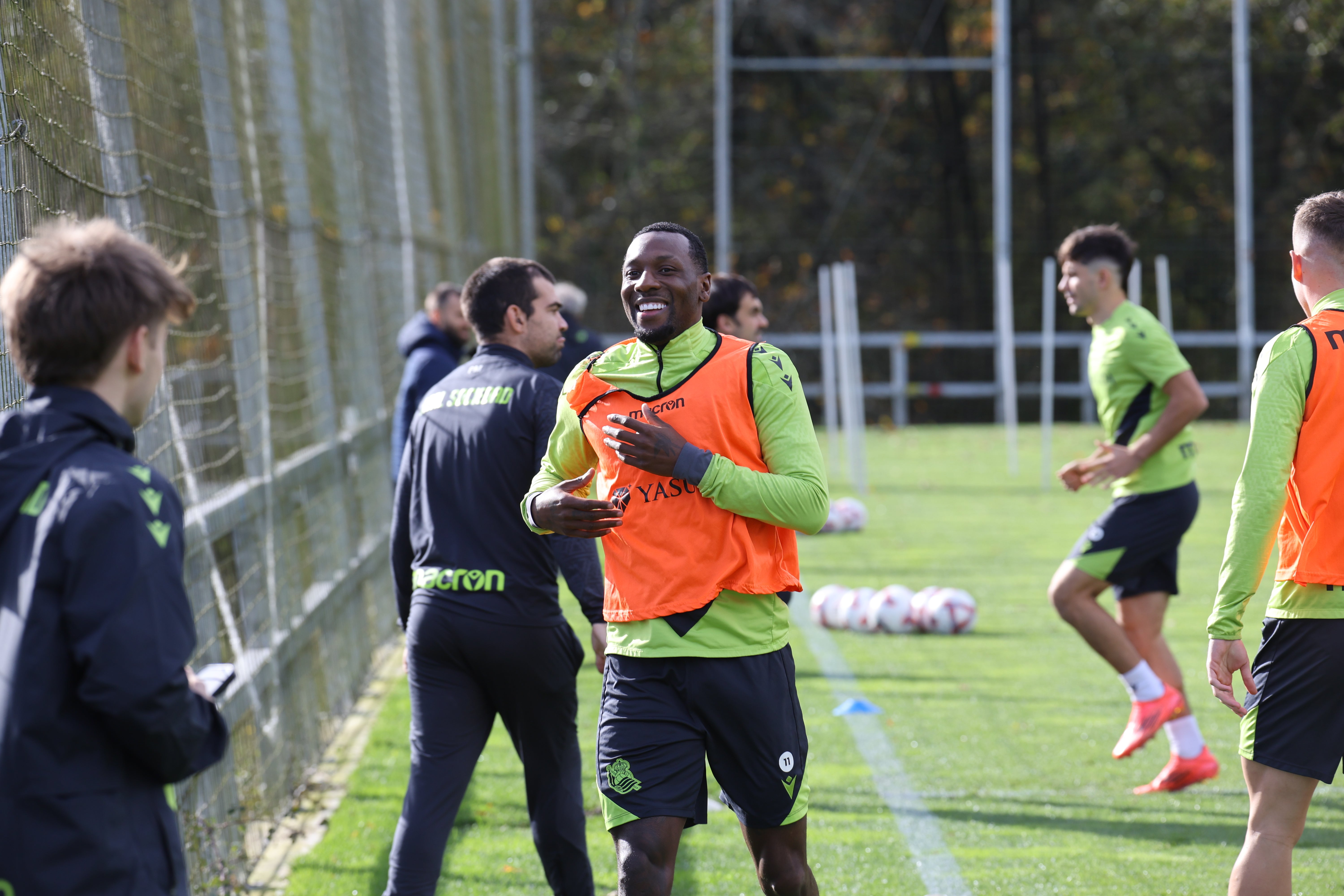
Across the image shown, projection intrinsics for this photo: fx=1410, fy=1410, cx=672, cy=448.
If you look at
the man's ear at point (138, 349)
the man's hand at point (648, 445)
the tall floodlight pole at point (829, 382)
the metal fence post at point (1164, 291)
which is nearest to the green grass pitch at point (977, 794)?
the man's hand at point (648, 445)

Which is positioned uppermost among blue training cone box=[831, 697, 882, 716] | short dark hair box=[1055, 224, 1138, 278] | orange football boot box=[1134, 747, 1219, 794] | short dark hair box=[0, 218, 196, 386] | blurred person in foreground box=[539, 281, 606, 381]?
short dark hair box=[0, 218, 196, 386]

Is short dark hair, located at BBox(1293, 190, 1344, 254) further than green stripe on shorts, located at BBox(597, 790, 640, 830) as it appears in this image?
Yes

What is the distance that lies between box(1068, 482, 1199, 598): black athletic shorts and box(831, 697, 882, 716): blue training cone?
4.98 feet

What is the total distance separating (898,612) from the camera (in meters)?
9.26

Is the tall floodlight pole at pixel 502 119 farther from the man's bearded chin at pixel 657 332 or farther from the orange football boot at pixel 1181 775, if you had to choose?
the man's bearded chin at pixel 657 332

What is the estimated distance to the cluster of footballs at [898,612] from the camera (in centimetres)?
923

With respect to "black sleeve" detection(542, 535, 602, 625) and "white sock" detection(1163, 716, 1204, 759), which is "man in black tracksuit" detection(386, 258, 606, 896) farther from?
"white sock" detection(1163, 716, 1204, 759)

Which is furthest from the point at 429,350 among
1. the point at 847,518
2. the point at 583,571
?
the point at 847,518

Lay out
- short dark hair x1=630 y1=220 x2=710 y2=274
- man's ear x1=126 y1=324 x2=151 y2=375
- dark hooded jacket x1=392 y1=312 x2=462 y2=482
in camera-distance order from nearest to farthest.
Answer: man's ear x1=126 y1=324 x2=151 y2=375 → short dark hair x1=630 y1=220 x2=710 y2=274 → dark hooded jacket x1=392 y1=312 x2=462 y2=482

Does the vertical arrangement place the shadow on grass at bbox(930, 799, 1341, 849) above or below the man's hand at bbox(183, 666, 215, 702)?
below

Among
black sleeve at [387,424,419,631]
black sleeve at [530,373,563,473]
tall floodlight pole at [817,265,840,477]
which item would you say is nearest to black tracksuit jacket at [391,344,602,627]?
black sleeve at [530,373,563,473]

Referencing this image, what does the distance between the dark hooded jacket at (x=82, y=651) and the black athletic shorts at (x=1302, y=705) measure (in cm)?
263

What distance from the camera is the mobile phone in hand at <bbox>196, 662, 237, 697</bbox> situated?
238cm

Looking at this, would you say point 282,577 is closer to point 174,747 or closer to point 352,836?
point 352,836
